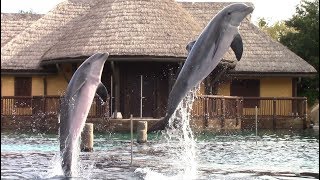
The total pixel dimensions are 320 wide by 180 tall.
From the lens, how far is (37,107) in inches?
1076

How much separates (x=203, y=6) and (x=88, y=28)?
9190 millimetres

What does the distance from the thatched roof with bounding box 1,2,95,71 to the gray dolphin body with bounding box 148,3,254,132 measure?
22795 mm

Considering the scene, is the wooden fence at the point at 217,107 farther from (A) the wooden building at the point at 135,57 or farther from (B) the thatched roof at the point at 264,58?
(B) the thatched roof at the point at 264,58

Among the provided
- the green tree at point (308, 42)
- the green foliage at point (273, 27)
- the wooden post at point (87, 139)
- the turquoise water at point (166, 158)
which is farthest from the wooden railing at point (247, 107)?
the green foliage at point (273, 27)

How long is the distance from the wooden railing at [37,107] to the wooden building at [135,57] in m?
0.16

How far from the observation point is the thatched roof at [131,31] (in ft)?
87.6

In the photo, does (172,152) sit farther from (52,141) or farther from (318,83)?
(318,83)

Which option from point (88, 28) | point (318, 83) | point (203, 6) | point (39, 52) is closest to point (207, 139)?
point (88, 28)

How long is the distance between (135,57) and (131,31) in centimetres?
195

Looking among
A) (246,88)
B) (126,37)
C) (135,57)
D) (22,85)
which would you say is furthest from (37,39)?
(246,88)

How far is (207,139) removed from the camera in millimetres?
21562

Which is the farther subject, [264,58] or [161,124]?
[264,58]

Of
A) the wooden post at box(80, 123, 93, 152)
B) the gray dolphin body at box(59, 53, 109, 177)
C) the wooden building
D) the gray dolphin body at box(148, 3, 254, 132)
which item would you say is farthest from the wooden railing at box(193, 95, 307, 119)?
the gray dolphin body at box(148, 3, 254, 132)

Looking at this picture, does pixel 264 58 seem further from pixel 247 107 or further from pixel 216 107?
pixel 216 107
